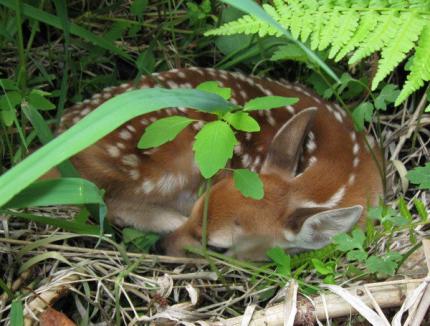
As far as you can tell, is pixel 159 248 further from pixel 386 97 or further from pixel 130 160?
pixel 386 97

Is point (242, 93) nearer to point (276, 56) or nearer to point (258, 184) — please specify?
point (276, 56)

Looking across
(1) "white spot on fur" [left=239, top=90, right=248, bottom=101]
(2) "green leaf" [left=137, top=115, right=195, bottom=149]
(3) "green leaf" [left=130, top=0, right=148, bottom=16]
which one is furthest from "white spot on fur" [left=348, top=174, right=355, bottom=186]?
(3) "green leaf" [left=130, top=0, right=148, bottom=16]

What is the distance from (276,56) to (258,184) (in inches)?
25.9

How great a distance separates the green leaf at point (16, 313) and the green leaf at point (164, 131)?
0.58 meters

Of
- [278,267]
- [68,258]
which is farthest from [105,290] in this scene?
[278,267]

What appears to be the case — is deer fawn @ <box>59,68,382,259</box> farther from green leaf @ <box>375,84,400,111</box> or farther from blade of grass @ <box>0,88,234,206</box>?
blade of grass @ <box>0,88,234,206</box>

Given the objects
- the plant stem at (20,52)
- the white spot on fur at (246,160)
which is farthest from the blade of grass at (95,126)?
the white spot on fur at (246,160)

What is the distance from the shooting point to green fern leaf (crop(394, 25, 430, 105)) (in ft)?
7.05

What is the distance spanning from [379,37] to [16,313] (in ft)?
4.23

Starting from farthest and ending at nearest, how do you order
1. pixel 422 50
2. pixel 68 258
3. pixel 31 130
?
1. pixel 31 130
2. pixel 68 258
3. pixel 422 50

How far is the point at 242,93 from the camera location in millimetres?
3092

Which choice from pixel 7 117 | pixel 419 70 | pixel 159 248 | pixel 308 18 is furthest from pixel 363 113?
pixel 7 117

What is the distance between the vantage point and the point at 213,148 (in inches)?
84.9

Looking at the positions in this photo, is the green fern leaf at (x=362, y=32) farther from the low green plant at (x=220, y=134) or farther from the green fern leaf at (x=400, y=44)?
the low green plant at (x=220, y=134)
